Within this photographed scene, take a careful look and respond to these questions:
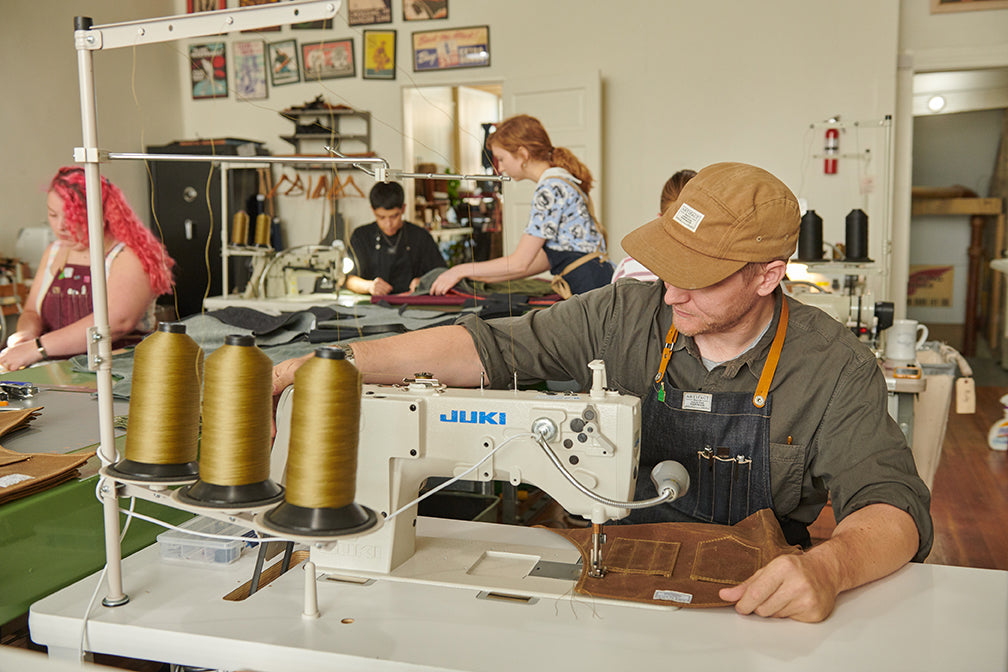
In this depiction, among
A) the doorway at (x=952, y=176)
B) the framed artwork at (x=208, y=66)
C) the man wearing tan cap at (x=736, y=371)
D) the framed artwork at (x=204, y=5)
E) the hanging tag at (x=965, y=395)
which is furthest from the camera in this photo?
the doorway at (x=952, y=176)

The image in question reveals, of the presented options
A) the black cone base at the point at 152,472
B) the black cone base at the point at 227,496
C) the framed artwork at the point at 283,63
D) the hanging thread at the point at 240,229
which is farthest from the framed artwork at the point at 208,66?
the black cone base at the point at 227,496

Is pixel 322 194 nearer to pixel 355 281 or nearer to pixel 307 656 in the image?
pixel 355 281

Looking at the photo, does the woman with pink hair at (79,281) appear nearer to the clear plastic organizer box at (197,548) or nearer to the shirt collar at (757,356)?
the clear plastic organizer box at (197,548)

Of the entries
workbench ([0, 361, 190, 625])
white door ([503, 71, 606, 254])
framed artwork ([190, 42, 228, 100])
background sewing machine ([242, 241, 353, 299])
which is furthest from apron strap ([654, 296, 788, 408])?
framed artwork ([190, 42, 228, 100])

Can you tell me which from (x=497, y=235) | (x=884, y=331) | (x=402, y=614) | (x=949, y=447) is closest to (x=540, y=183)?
(x=884, y=331)

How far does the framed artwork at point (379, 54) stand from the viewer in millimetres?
7113

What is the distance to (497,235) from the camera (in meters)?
7.56

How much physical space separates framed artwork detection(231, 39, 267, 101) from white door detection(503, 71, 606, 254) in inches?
93.7

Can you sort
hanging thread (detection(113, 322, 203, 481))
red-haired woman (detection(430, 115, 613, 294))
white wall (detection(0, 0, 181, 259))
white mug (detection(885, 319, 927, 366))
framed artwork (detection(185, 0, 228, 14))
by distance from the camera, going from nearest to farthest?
1. hanging thread (detection(113, 322, 203, 481))
2. white mug (detection(885, 319, 927, 366))
3. red-haired woman (detection(430, 115, 613, 294))
4. white wall (detection(0, 0, 181, 259))
5. framed artwork (detection(185, 0, 228, 14))

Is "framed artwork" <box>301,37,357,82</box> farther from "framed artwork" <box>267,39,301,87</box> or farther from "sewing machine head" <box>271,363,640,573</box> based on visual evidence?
"sewing machine head" <box>271,363,640,573</box>

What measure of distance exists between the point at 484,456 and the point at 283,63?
22.6ft

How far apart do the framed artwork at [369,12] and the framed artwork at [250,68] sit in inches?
34.7

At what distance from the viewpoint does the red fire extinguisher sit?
5802mm

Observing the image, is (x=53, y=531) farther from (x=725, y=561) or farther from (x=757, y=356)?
(x=757, y=356)
